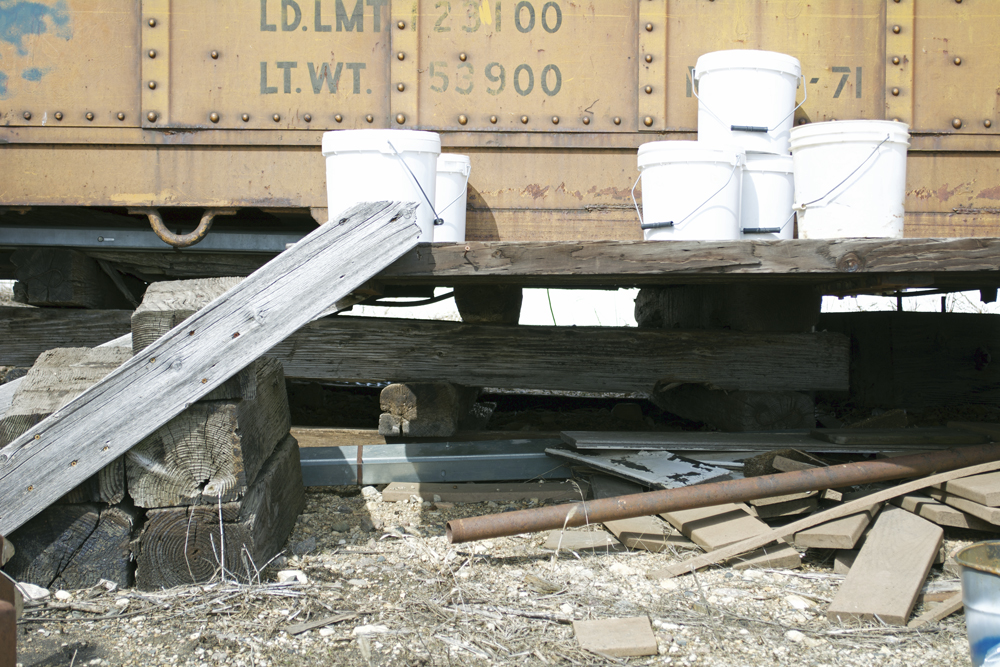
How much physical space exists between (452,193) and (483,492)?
4.50ft

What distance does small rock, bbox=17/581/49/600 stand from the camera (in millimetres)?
2340

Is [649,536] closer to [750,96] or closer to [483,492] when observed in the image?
[483,492]

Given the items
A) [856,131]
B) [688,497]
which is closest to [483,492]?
[688,497]

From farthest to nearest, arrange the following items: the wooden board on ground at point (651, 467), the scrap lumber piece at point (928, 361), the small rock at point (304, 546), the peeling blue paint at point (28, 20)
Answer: the scrap lumber piece at point (928, 361) < the peeling blue paint at point (28, 20) < the wooden board on ground at point (651, 467) < the small rock at point (304, 546)

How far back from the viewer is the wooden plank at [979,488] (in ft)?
8.70

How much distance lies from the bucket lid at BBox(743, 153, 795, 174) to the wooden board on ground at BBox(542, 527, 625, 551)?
5.51ft

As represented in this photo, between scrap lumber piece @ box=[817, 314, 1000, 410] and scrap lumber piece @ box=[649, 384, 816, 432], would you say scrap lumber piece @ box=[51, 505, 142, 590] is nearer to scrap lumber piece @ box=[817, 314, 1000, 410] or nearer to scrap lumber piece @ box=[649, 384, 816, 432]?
scrap lumber piece @ box=[649, 384, 816, 432]

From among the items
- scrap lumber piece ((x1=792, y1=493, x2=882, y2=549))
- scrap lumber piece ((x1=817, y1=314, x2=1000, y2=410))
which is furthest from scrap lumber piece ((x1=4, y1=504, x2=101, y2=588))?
scrap lumber piece ((x1=817, y1=314, x2=1000, y2=410))

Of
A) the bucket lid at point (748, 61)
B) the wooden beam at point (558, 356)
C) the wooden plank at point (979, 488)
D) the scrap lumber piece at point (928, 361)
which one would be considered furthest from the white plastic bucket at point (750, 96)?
the scrap lumber piece at point (928, 361)

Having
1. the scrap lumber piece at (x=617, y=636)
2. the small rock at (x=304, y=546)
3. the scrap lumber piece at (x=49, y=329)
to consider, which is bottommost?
the small rock at (x=304, y=546)

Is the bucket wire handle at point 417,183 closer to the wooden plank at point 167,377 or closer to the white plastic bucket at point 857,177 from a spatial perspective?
the wooden plank at point 167,377

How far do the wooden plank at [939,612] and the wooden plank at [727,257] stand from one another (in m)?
1.12

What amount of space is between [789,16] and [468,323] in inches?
88.7

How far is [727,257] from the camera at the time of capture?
107 inches
